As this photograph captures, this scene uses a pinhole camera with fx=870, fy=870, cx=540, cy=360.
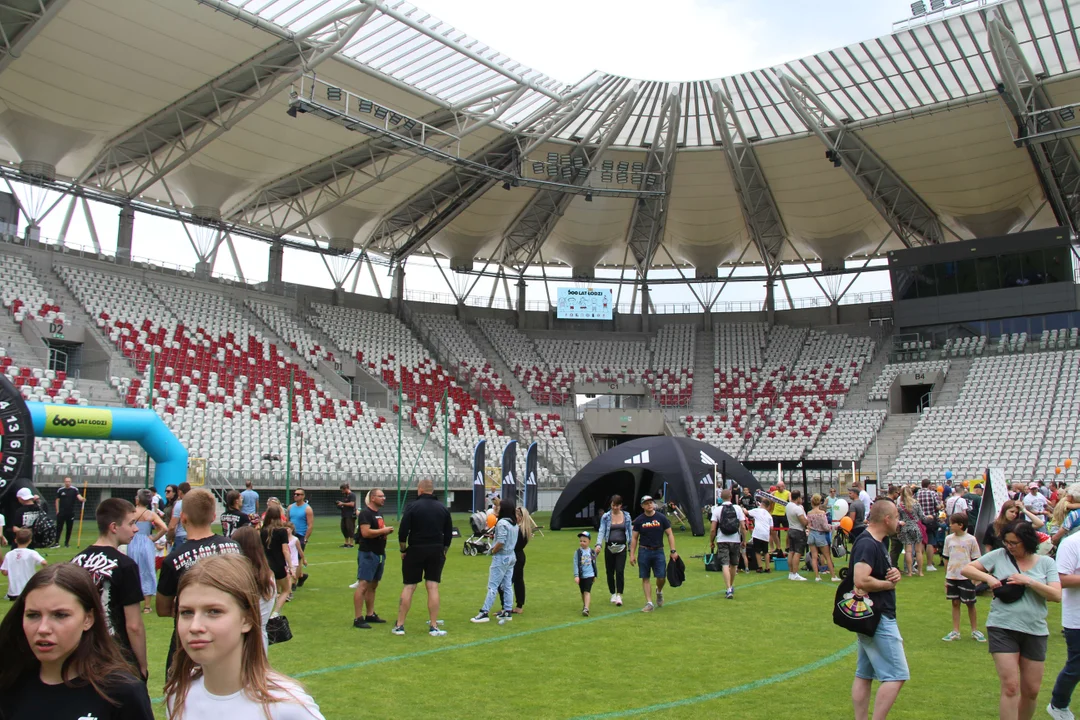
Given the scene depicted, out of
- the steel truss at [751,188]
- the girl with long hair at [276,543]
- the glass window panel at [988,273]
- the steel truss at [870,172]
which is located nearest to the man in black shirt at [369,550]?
the girl with long hair at [276,543]

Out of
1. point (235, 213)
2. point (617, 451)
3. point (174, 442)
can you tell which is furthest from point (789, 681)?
point (235, 213)

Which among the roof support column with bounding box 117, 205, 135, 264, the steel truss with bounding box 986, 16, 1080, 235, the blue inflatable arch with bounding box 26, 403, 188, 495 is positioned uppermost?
the steel truss with bounding box 986, 16, 1080, 235

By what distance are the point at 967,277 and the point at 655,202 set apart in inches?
619

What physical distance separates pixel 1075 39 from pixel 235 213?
3317cm

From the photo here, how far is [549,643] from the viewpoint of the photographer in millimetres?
9656

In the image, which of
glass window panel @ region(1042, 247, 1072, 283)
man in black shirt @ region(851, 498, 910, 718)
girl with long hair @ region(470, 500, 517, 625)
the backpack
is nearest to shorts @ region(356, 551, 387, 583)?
girl with long hair @ region(470, 500, 517, 625)

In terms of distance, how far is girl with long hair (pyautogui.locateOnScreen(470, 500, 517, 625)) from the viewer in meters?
10.8

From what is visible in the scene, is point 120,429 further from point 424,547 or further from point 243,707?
point 243,707

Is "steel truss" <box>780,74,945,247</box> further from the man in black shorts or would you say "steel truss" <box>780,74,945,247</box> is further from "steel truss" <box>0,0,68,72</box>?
the man in black shorts

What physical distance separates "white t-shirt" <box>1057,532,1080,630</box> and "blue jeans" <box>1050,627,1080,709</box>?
0.06 metres

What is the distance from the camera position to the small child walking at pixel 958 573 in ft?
31.3

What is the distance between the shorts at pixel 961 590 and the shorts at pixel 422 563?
222 inches

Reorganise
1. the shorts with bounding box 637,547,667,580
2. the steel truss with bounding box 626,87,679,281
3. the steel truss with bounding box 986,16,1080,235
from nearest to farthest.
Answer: the shorts with bounding box 637,547,667,580, the steel truss with bounding box 986,16,1080,235, the steel truss with bounding box 626,87,679,281

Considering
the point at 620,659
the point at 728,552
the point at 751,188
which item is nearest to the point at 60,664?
the point at 620,659
